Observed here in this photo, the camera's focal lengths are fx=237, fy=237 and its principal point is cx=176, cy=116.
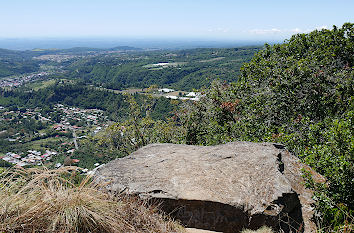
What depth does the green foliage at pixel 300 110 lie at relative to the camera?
208 inches

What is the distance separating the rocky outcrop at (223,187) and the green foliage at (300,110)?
2.13ft

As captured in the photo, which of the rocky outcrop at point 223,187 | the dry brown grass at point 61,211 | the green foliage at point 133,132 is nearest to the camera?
the dry brown grass at point 61,211

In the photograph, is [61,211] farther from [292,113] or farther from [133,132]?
[133,132]

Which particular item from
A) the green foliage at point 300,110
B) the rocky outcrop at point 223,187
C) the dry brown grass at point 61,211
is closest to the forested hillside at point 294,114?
the green foliage at point 300,110

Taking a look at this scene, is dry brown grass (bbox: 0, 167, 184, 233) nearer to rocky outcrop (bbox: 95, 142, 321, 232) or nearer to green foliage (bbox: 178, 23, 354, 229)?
rocky outcrop (bbox: 95, 142, 321, 232)

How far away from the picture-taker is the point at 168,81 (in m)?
157

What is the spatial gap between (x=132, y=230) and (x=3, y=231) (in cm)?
164

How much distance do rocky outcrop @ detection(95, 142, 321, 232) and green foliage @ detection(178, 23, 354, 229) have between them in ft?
2.13

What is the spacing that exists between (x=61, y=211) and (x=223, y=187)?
10.2 feet

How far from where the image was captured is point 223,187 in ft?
16.4

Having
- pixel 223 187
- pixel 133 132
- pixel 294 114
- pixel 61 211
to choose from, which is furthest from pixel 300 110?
pixel 61 211

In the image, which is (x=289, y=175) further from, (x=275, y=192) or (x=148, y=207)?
(x=148, y=207)

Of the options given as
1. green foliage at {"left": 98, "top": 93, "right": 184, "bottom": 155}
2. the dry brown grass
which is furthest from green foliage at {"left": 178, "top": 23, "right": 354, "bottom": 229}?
the dry brown grass

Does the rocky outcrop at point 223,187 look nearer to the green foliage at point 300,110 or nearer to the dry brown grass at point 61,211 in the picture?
the green foliage at point 300,110
